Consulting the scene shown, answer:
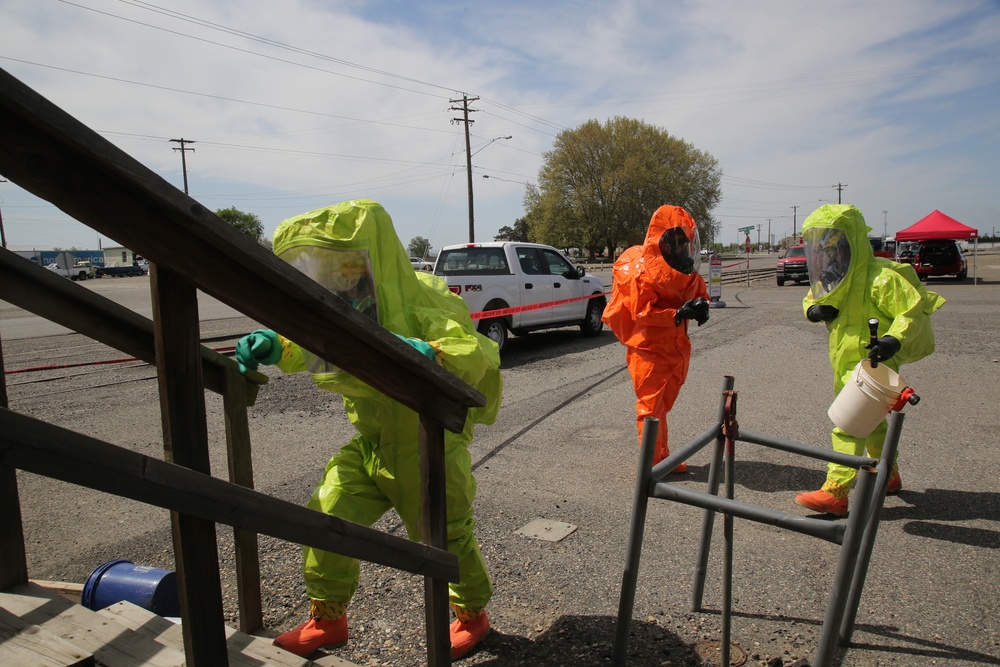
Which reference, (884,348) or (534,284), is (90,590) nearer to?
(884,348)

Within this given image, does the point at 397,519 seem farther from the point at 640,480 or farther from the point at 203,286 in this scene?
the point at 203,286

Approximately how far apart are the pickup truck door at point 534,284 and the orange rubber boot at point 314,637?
8.56 meters

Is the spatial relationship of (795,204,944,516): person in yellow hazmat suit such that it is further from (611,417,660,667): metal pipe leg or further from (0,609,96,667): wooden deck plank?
(0,609,96,667): wooden deck plank

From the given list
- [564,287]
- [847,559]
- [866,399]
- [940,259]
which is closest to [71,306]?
[847,559]

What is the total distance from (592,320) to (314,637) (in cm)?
1064

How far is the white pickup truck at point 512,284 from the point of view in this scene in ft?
34.8

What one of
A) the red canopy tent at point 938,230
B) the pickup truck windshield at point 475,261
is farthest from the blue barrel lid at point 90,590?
the red canopy tent at point 938,230

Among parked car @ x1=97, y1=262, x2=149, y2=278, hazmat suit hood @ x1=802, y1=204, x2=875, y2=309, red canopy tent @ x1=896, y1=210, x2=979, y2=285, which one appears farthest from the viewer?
parked car @ x1=97, y1=262, x2=149, y2=278

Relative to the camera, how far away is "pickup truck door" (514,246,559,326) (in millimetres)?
11281

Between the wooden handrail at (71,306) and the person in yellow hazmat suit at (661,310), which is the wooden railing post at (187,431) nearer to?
the wooden handrail at (71,306)

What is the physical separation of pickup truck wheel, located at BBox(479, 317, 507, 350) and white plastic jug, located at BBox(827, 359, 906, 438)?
7227 millimetres

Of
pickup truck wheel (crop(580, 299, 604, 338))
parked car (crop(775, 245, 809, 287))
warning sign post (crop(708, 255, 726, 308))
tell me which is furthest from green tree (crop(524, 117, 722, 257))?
pickup truck wheel (crop(580, 299, 604, 338))

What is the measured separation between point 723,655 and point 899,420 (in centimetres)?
109

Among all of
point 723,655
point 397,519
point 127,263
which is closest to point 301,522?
point 723,655
